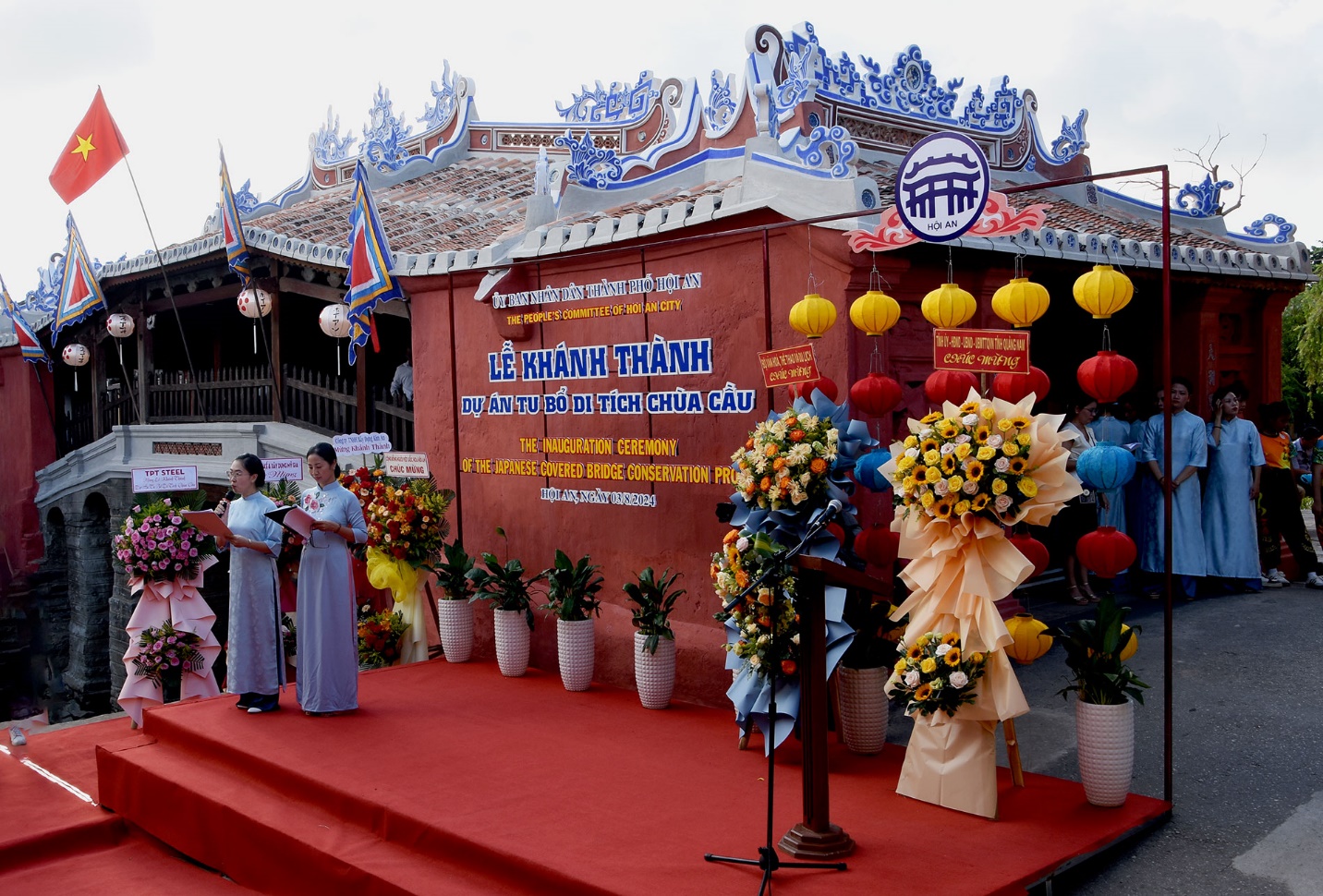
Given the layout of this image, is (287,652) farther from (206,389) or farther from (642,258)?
(642,258)

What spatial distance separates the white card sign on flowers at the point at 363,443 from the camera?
8.09 meters

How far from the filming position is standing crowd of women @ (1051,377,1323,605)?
24.7 ft

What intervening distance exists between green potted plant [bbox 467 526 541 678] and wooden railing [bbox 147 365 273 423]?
6.38m

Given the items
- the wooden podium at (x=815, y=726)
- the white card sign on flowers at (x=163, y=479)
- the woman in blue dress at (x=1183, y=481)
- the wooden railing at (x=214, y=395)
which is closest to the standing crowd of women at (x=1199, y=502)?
the woman in blue dress at (x=1183, y=481)

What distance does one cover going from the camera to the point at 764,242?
226 inches

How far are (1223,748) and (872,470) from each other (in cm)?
199

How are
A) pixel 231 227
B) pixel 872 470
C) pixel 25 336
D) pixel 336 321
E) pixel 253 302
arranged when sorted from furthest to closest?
pixel 25 336, pixel 253 302, pixel 231 227, pixel 336 321, pixel 872 470

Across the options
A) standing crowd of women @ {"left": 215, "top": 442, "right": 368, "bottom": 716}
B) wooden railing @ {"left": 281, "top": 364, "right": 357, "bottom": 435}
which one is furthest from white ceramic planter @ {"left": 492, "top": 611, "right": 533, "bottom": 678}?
wooden railing @ {"left": 281, "top": 364, "right": 357, "bottom": 435}

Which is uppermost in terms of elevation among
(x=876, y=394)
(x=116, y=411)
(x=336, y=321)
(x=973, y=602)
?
(x=336, y=321)

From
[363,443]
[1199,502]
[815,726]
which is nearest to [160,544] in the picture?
[363,443]

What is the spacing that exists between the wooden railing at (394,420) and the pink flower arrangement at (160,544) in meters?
2.65

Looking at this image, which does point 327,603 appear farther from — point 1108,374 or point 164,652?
point 1108,374

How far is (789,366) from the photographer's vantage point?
5.29 m

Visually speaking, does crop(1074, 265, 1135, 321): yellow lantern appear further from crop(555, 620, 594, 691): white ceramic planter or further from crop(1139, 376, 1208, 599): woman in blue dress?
crop(555, 620, 594, 691): white ceramic planter
